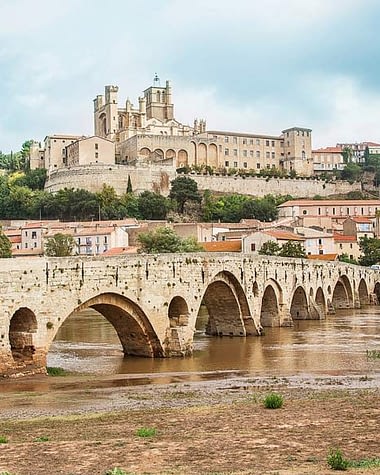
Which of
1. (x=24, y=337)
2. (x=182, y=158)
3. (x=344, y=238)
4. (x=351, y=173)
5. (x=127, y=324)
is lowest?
(x=24, y=337)

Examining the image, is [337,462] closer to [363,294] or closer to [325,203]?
[363,294]

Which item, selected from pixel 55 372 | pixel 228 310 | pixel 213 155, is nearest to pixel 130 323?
pixel 55 372

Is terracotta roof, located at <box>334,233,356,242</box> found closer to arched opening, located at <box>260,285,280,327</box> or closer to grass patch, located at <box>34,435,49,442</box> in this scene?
arched opening, located at <box>260,285,280,327</box>

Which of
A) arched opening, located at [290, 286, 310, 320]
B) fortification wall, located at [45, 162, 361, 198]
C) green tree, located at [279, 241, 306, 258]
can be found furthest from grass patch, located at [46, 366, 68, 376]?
fortification wall, located at [45, 162, 361, 198]

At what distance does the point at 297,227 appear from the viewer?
104 metres

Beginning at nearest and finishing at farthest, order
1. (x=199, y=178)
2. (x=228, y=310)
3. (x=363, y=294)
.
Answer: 1. (x=228, y=310)
2. (x=363, y=294)
3. (x=199, y=178)

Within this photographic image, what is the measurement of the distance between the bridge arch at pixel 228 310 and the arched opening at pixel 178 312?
5.78 m

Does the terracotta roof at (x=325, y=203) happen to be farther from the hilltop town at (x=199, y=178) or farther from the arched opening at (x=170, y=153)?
the arched opening at (x=170, y=153)

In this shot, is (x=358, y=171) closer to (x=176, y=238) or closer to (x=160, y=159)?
(x=160, y=159)

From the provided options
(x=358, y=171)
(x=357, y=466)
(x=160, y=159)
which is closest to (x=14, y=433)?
(x=357, y=466)

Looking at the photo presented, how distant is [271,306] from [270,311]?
0.50 m

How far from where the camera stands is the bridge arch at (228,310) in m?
37.4

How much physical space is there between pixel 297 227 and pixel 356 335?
63.3 meters

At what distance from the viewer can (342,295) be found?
66.6m
